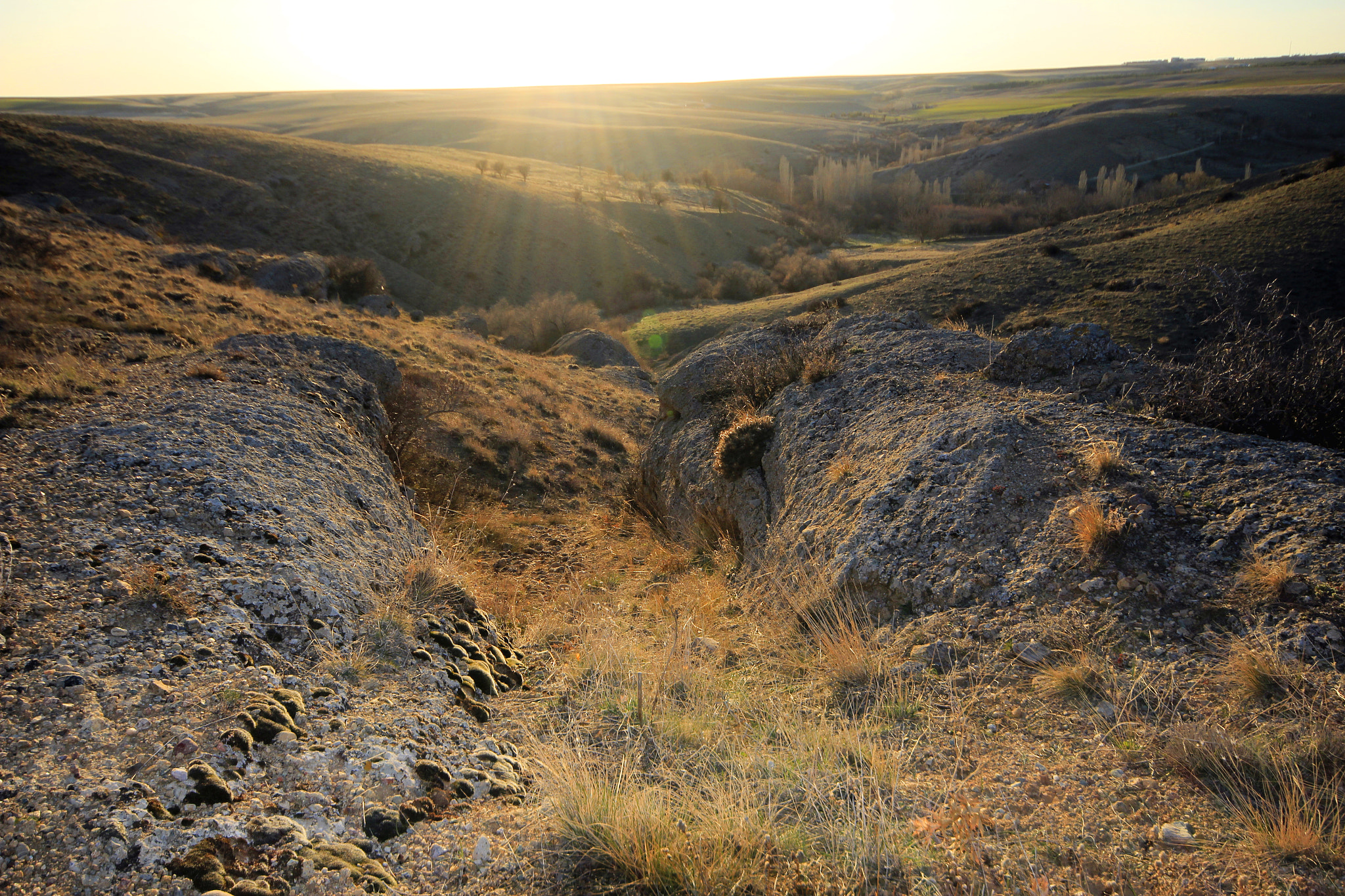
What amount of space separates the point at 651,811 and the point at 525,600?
439cm

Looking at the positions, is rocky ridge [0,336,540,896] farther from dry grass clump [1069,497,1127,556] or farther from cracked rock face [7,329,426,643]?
dry grass clump [1069,497,1127,556]

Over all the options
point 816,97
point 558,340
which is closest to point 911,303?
point 558,340

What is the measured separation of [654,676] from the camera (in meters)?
4.39

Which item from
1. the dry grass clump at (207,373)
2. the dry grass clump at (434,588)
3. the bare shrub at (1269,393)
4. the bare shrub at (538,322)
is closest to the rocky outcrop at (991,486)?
the bare shrub at (1269,393)

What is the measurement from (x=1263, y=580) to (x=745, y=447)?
5379 millimetres

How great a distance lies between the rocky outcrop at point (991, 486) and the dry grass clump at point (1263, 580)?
0.30ft

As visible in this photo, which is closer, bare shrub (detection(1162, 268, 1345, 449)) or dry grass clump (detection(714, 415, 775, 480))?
bare shrub (detection(1162, 268, 1345, 449))

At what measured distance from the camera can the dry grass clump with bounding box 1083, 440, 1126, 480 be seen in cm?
508

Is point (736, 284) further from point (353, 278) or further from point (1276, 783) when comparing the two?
point (1276, 783)

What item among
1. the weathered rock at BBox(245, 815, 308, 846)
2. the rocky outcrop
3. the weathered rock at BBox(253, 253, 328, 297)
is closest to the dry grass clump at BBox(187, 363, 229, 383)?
the rocky outcrop

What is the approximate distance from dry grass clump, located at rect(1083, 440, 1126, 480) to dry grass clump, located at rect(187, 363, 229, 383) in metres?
9.04

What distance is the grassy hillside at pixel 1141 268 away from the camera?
17.7 metres

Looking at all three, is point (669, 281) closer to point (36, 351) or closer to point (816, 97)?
point (36, 351)

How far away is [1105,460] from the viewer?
5078 mm
